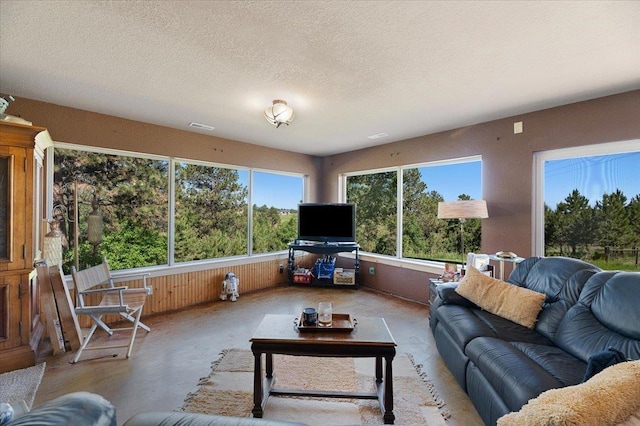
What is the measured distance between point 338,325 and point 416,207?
311cm

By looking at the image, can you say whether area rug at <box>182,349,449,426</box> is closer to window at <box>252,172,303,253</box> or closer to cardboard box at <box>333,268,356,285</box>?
cardboard box at <box>333,268,356,285</box>

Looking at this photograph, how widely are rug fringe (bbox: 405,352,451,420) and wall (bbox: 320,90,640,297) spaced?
72.4 inches

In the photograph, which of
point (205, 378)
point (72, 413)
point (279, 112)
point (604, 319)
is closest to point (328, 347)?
point (205, 378)

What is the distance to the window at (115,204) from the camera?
338 centimetres

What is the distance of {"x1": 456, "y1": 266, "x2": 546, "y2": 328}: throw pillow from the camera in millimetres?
2330

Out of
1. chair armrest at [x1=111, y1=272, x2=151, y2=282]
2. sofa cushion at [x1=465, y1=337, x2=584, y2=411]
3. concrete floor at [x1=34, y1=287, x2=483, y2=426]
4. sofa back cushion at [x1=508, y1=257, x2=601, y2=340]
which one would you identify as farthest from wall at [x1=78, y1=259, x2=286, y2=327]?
sofa back cushion at [x1=508, y1=257, x2=601, y2=340]

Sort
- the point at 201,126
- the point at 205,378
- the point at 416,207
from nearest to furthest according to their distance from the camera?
the point at 205,378, the point at 201,126, the point at 416,207

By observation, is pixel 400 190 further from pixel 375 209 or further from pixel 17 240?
pixel 17 240

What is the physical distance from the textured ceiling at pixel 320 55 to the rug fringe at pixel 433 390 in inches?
99.1

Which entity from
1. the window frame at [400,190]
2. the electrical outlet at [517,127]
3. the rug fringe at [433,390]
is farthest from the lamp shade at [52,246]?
the electrical outlet at [517,127]

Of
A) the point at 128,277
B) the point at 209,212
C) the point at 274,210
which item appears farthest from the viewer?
the point at 274,210

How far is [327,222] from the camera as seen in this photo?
514cm

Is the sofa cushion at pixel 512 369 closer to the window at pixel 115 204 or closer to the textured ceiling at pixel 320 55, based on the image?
the textured ceiling at pixel 320 55

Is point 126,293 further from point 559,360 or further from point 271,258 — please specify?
point 559,360
